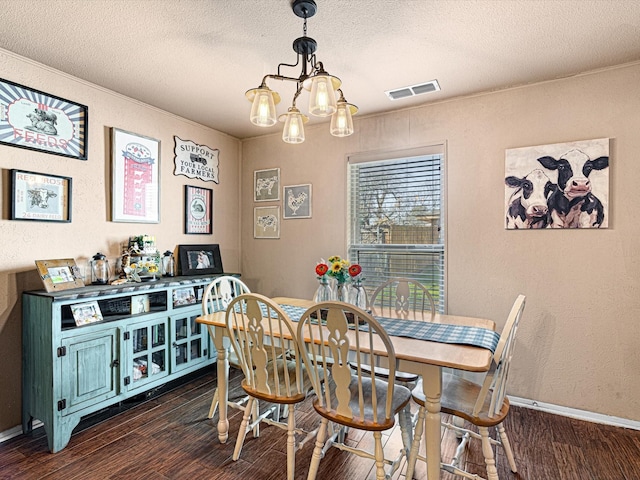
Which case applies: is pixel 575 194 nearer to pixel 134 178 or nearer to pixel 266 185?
pixel 266 185

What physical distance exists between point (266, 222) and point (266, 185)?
0.41m

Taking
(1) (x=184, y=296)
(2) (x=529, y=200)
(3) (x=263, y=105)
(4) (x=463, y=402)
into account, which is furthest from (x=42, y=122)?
(2) (x=529, y=200)

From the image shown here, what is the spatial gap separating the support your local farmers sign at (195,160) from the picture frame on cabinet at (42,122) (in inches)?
33.7

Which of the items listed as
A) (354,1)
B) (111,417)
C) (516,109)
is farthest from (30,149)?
(516,109)

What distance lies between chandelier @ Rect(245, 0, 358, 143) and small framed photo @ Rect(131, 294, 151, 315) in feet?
5.39

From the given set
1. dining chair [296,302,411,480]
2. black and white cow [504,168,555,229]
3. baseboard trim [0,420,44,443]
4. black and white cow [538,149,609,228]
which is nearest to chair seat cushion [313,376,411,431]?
dining chair [296,302,411,480]

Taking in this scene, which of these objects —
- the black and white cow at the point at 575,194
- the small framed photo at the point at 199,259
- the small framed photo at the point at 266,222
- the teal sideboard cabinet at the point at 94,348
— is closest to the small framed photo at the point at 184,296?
the teal sideboard cabinet at the point at 94,348

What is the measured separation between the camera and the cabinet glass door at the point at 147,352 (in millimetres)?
2590

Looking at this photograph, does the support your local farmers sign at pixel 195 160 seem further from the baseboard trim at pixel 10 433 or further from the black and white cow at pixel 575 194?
the black and white cow at pixel 575 194

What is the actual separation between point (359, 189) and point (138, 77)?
2020 millimetres

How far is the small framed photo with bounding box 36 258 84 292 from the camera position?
91.8 inches

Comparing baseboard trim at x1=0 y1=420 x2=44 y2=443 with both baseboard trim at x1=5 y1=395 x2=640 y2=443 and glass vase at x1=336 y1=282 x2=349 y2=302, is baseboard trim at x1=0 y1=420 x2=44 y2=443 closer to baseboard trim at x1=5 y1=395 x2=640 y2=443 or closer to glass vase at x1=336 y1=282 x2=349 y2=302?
baseboard trim at x1=5 y1=395 x2=640 y2=443

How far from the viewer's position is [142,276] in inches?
118

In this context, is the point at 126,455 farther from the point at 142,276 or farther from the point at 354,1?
the point at 354,1
